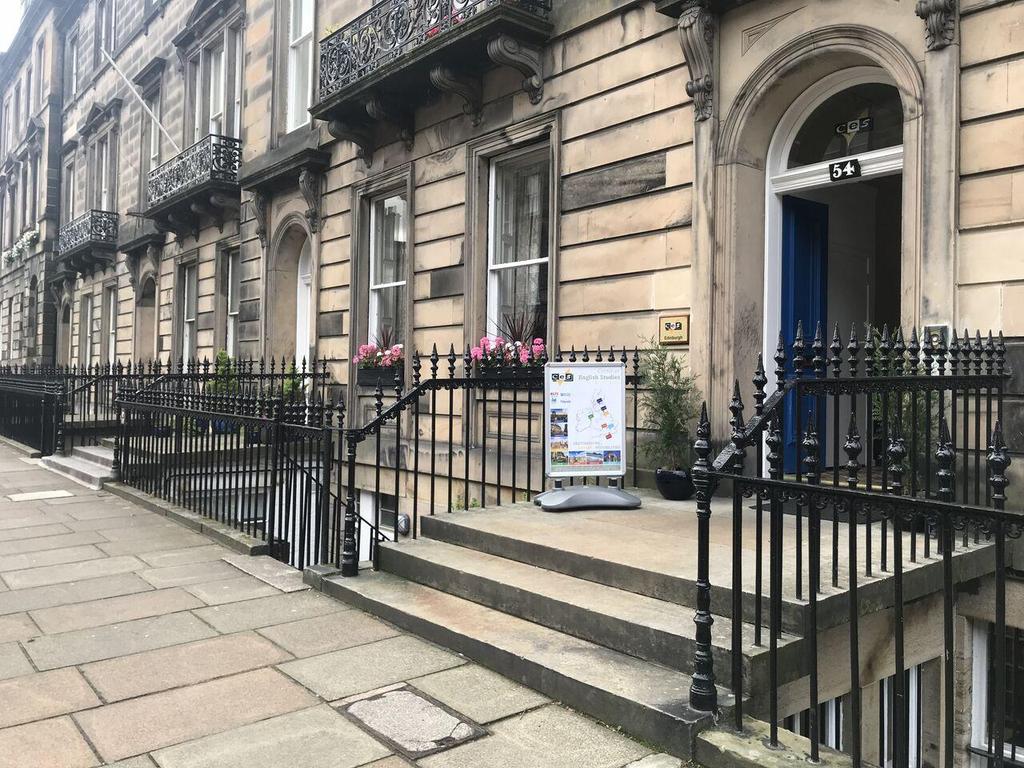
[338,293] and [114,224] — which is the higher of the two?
[114,224]

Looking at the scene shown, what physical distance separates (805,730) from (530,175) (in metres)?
6.78

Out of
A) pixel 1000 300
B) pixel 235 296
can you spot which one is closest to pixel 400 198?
pixel 235 296

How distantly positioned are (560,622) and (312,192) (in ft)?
32.9

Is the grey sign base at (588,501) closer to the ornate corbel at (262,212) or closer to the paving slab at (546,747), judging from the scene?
the paving slab at (546,747)

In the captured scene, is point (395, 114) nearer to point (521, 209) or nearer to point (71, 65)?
point (521, 209)

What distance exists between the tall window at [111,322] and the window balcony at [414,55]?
14.6 meters

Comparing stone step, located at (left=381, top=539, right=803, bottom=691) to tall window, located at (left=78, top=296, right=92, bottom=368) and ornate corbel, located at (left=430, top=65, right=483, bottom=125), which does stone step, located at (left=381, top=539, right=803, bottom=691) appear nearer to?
ornate corbel, located at (left=430, top=65, right=483, bottom=125)

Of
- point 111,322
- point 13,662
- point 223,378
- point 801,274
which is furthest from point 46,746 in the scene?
point 111,322

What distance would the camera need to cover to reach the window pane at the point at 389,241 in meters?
11.5

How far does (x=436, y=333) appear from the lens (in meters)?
10.3

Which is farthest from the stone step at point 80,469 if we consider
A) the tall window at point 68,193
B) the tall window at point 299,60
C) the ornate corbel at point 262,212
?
the tall window at point 68,193

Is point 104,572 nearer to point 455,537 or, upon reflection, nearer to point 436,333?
point 455,537

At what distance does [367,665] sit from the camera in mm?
4156

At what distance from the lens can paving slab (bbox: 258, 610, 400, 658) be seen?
4465 millimetres
